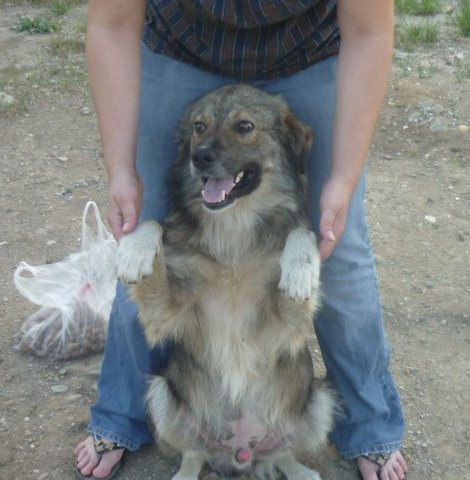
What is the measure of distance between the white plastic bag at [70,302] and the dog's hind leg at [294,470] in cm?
107

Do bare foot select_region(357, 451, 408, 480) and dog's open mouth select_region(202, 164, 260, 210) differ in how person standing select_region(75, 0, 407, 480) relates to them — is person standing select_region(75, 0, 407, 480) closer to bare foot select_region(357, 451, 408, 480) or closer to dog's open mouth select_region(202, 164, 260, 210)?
bare foot select_region(357, 451, 408, 480)

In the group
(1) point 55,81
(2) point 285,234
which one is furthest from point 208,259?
(1) point 55,81

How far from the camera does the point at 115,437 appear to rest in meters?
2.91

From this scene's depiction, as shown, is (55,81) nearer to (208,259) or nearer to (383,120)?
(383,120)

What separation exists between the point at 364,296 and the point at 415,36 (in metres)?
4.62

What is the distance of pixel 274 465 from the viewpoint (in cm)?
292

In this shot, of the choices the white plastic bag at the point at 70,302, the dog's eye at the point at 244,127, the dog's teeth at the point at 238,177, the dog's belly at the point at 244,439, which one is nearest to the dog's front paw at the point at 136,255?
the dog's teeth at the point at 238,177

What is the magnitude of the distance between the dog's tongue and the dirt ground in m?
1.20

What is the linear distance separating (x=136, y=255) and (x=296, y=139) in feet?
2.18

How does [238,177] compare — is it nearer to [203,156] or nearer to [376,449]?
[203,156]

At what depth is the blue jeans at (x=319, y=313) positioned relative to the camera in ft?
8.09

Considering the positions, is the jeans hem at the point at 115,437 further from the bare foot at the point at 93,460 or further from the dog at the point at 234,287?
the dog at the point at 234,287

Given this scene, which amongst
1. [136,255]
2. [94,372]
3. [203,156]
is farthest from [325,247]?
[94,372]

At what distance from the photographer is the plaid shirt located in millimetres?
2219
